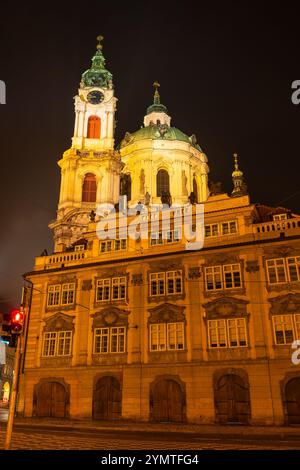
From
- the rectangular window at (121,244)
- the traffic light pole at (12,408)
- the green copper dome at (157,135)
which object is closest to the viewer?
the traffic light pole at (12,408)

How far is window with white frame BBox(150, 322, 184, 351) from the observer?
102 feet

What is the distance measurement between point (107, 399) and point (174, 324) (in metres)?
7.74

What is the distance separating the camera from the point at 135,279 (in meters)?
34.0

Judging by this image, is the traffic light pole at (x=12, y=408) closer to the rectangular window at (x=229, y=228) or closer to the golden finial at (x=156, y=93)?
the rectangular window at (x=229, y=228)

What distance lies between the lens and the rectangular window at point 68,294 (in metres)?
35.7

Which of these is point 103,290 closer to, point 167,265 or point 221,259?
point 167,265

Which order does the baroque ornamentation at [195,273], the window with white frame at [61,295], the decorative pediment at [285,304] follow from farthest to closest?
the window with white frame at [61,295]
the baroque ornamentation at [195,273]
the decorative pediment at [285,304]

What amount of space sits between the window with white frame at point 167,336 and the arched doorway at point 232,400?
4.04 meters

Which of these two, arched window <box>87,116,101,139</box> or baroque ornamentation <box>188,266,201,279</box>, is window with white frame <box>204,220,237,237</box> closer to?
baroque ornamentation <box>188,266,201,279</box>

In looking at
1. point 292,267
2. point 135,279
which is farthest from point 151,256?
point 292,267

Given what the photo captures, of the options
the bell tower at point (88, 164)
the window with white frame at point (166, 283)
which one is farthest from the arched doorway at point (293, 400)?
the bell tower at point (88, 164)

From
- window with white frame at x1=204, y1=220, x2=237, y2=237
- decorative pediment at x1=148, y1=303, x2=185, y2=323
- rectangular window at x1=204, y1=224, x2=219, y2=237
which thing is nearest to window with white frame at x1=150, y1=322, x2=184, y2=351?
decorative pediment at x1=148, y1=303, x2=185, y2=323

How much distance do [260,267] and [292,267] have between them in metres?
2.26
